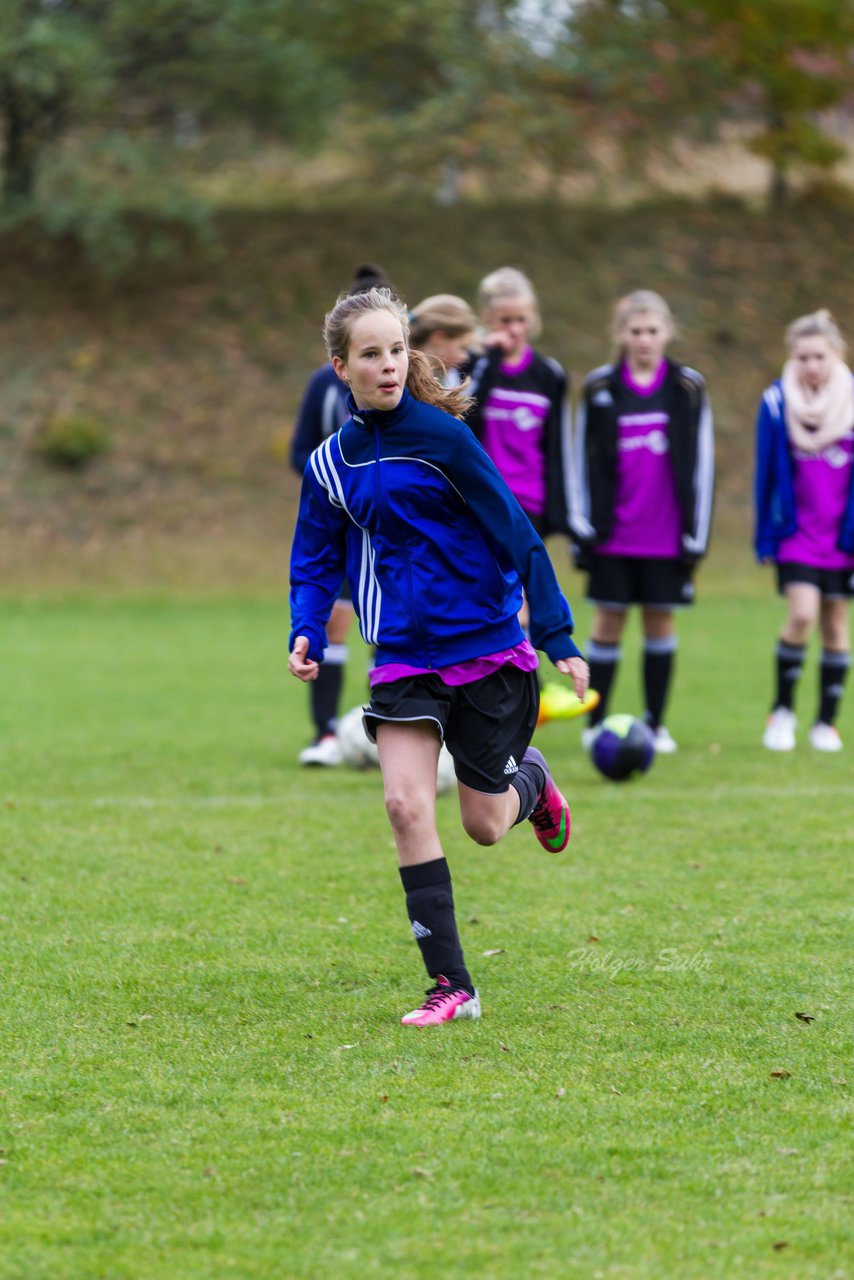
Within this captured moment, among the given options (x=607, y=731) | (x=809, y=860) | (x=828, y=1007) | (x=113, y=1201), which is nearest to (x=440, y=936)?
(x=828, y=1007)

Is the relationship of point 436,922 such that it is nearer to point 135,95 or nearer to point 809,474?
point 809,474

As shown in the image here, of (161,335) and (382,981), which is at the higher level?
(161,335)

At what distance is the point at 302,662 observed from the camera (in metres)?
4.51

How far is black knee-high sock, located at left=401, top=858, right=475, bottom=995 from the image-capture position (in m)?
4.40

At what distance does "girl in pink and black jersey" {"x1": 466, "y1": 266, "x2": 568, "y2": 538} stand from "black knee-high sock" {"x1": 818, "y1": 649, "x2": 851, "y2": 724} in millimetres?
1749

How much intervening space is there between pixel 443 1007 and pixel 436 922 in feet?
0.74

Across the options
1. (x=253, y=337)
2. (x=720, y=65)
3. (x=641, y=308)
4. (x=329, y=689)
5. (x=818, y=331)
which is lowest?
(x=329, y=689)

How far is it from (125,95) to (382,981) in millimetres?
19799

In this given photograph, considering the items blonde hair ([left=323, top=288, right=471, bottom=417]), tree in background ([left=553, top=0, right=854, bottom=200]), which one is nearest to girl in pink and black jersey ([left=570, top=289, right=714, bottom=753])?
blonde hair ([left=323, top=288, right=471, bottom=417])

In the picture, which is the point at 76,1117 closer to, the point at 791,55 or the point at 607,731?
the point at 607,731

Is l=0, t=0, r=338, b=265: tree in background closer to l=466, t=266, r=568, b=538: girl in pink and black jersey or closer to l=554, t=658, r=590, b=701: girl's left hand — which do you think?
l=466, t=266, r=568, b=538: girl in pink and black jersey

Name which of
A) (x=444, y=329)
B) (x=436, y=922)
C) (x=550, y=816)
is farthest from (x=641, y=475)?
(x=436, y=922)

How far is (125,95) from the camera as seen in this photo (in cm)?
2222
